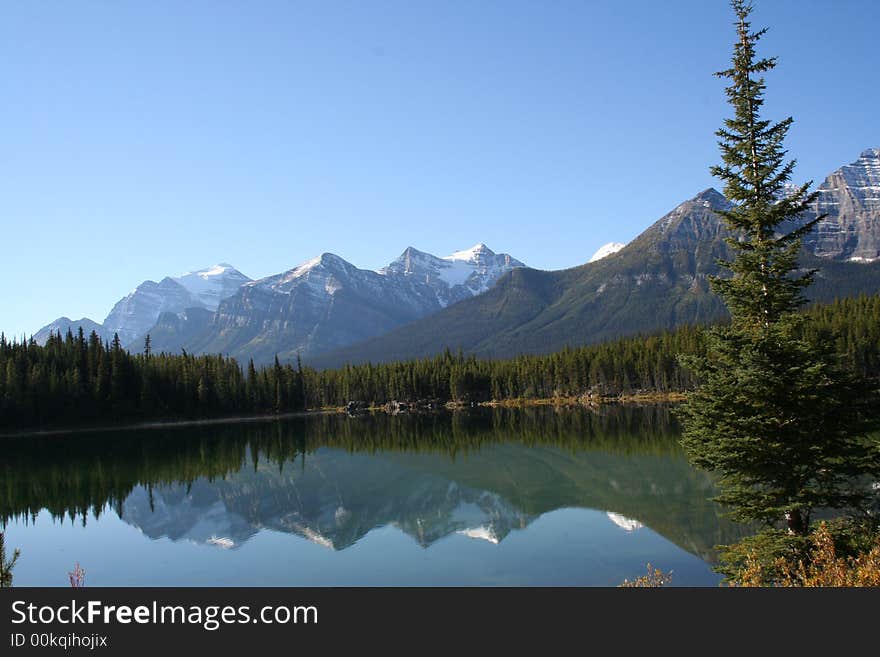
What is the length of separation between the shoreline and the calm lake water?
41883 millimetres

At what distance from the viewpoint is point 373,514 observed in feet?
145

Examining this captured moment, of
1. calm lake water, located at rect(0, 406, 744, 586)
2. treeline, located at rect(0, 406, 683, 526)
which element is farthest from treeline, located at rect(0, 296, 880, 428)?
calm lake water, located at rect(0, 406, 744, 586)

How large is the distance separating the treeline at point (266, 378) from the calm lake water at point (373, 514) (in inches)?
1669

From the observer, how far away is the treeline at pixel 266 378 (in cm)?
12425

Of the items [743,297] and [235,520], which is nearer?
[743,297]

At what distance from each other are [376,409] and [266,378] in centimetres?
3366

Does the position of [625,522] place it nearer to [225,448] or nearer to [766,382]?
[766,382]

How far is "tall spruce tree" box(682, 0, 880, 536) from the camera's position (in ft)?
65.5

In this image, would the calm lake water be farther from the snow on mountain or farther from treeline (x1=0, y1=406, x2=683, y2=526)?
treeline (x1=0, y1=406, x2=683, y2=526)

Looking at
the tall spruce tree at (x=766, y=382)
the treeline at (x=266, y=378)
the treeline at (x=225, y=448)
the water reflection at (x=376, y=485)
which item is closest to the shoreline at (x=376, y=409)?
the treeline at (x=266, y=378)
